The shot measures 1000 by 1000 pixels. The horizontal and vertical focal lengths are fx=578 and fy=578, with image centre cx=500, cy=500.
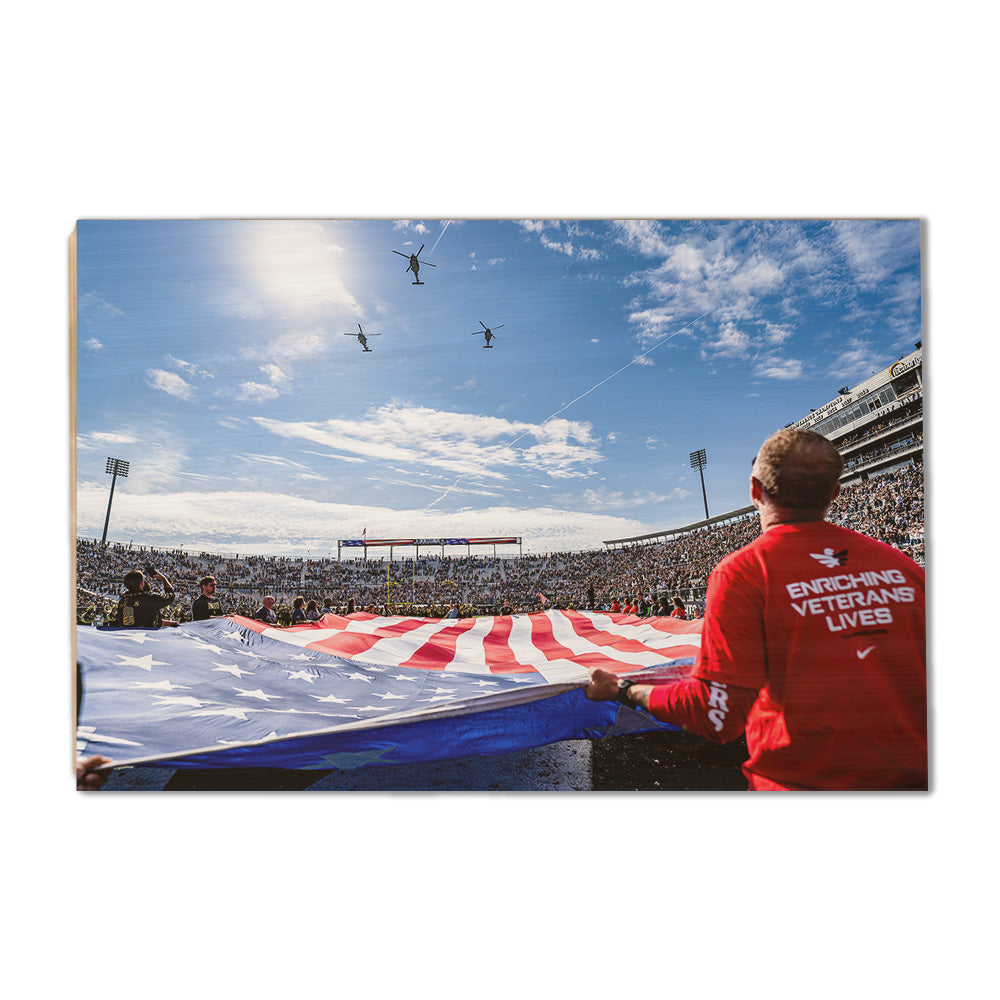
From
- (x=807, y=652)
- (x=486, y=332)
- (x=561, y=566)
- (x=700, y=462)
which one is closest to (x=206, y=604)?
(x=561, y=566)

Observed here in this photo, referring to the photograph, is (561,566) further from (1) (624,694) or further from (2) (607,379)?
(2) (607,379)

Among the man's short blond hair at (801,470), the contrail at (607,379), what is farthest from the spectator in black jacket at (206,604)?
the man's short blond hair at (801,470)

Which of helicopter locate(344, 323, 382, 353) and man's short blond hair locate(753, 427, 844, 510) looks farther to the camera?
helicopter locate(344, 323, 382, 353)

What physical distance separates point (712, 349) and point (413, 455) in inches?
57.2

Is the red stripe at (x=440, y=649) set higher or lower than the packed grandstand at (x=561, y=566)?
lower

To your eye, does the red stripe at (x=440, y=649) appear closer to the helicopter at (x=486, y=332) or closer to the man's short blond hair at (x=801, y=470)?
the helicopter at (x=486, y=332)

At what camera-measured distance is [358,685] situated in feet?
8.16

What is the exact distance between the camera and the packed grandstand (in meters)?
2.40

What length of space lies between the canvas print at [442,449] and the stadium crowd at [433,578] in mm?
13

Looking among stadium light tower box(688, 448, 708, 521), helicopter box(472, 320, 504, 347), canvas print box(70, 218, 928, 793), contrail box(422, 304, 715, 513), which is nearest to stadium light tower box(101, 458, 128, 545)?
canvas print box(70, 218, 928, 793)

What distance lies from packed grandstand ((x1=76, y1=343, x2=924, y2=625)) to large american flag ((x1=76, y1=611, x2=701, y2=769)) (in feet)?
Result: 0.32

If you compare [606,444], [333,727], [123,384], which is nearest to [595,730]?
[333,727]

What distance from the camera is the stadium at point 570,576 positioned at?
240 cm

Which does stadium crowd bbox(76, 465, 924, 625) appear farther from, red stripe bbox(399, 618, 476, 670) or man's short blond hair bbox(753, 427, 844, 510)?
man's short blond hair bbox(753, 427, 844, 510)
